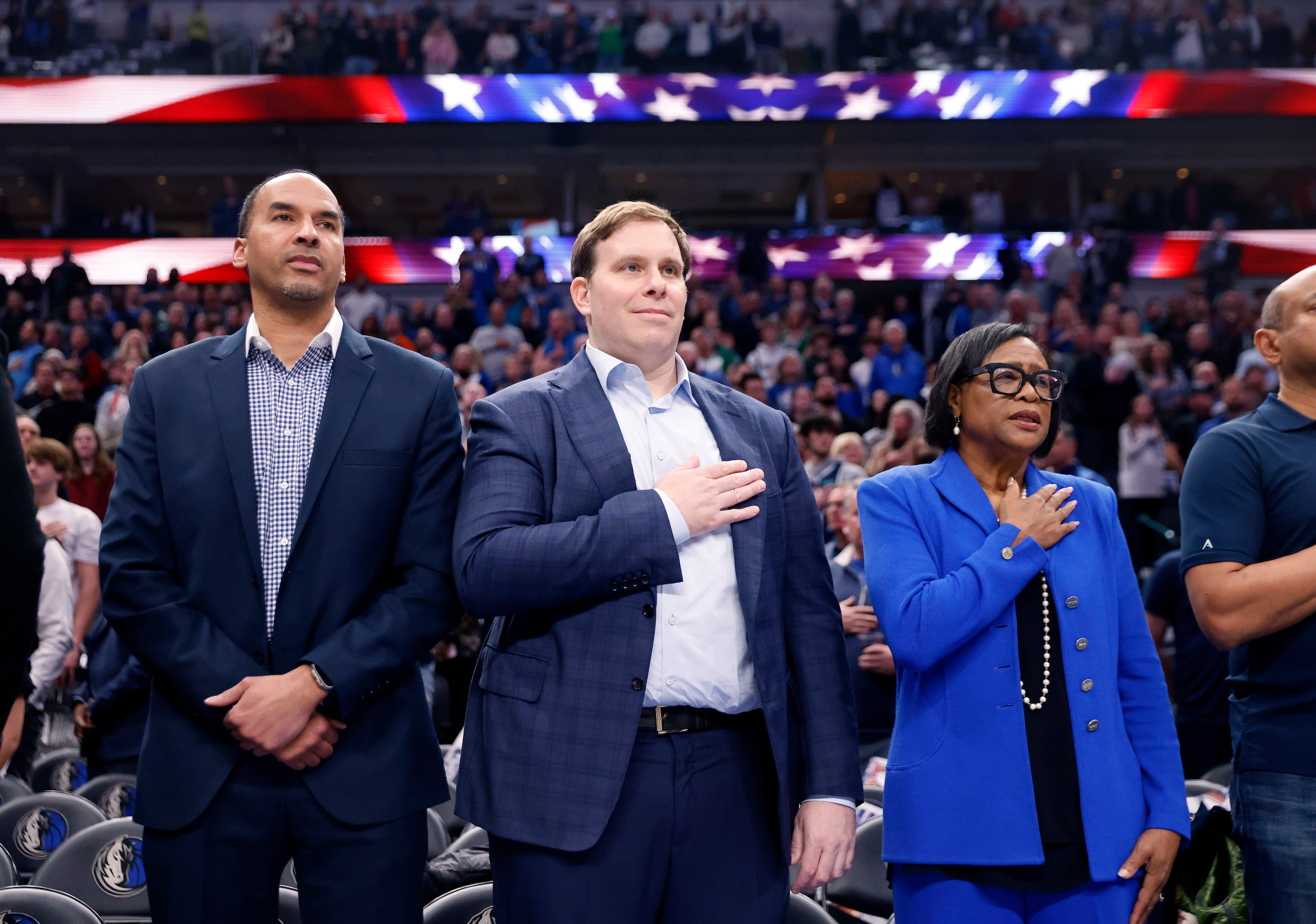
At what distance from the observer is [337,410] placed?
6.94 ft

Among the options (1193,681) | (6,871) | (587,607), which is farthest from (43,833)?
(1193,681)

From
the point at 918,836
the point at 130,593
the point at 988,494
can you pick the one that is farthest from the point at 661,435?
the point at 130,593

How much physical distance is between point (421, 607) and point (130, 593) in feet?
1.64

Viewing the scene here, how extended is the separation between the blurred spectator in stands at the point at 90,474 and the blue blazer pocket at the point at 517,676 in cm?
597

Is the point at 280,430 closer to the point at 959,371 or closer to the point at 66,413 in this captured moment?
the point at 959,371

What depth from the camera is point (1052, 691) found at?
2.03 m

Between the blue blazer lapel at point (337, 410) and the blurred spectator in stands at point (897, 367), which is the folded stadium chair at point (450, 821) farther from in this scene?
the blurred spectator in stands at point (897, 367)

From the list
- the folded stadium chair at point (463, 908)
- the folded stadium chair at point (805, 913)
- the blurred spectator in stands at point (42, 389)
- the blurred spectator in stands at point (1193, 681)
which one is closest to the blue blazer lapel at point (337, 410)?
the folded stadium chair at point (463, 908)

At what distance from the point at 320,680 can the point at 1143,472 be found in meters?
7.69

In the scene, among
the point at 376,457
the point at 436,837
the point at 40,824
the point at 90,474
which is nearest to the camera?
the point at 376,457

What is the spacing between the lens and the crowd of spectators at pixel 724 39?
1738cm

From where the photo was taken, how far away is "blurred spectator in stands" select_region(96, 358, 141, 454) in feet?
27.7

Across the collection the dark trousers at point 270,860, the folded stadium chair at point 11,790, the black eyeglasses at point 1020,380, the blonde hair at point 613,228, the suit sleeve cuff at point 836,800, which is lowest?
the folded stadium chair at point 11,790

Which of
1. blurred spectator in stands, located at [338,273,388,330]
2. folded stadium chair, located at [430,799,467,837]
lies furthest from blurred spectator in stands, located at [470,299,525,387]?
folded stadium chair, located at [430,799,467,837]
